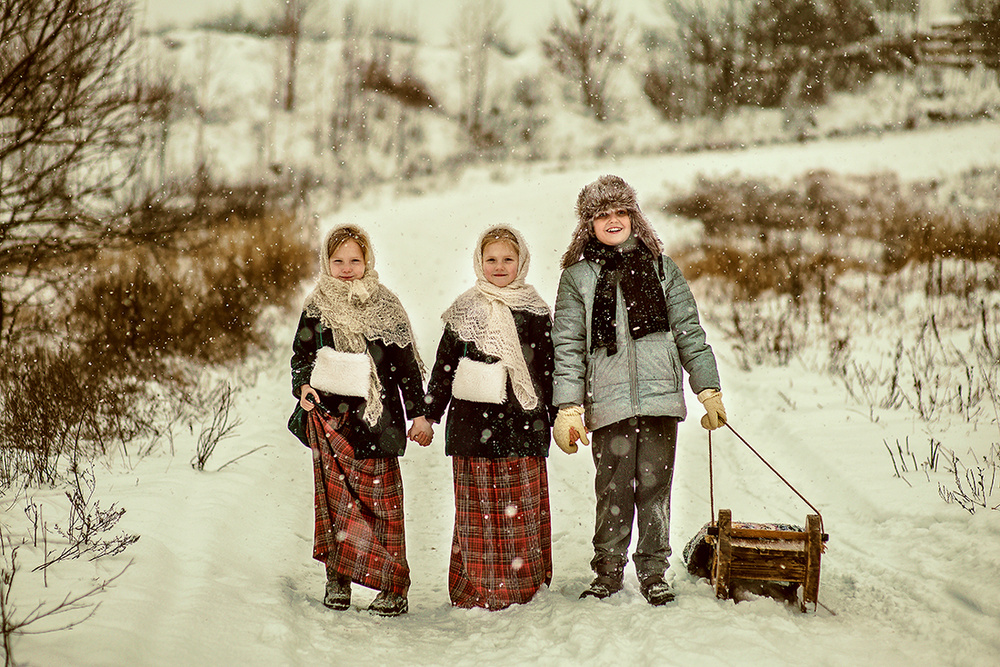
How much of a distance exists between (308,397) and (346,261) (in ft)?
2.22

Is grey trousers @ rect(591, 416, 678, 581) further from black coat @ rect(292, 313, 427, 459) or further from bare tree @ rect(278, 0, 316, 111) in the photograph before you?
bare tree @ rect(278, 0, 316, 111)

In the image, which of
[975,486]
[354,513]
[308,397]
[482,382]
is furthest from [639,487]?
[975,486]

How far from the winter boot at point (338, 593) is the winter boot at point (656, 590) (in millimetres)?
1343

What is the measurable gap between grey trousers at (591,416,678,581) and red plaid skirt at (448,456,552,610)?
32 cm

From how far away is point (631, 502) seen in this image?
3.35 metres

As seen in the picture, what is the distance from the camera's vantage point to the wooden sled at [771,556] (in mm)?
2990

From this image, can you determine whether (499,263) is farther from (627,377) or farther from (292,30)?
(292,30)

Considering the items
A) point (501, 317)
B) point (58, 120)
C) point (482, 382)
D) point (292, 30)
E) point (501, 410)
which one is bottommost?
point (501, 410)

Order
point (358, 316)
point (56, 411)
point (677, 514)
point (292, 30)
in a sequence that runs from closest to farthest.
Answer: point (358, 316) → point (677, 514) → point (56, 411) → point (292, 30)

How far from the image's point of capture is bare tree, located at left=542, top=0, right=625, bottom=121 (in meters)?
30.6

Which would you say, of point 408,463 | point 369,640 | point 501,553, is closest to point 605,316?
point 501,553

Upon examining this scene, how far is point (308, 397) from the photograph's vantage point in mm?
3424

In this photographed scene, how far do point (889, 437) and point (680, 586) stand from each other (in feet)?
9.33

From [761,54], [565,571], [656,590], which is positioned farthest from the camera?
[761,54]
